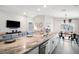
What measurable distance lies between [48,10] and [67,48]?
0.69 metres

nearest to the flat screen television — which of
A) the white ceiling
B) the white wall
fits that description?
the white ceiling

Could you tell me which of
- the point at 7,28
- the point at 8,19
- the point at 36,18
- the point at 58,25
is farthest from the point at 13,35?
the point at 58,25

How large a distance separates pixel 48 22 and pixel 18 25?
1.67ft

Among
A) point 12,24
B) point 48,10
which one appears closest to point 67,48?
point 48,10

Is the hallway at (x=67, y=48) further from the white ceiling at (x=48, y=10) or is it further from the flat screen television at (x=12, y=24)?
the flat screen television at (x=12, y=24)

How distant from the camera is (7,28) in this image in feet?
5.13

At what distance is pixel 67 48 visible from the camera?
1732 millimetres

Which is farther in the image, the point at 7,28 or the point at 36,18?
the point at 36,18

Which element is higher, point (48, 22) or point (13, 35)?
point (48, 22)

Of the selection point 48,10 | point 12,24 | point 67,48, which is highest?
point 48,10

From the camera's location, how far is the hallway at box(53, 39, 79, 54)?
5.41 feet

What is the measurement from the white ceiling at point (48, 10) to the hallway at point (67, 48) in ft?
1.49

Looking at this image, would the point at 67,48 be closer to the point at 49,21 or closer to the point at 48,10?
the point at 49,21
